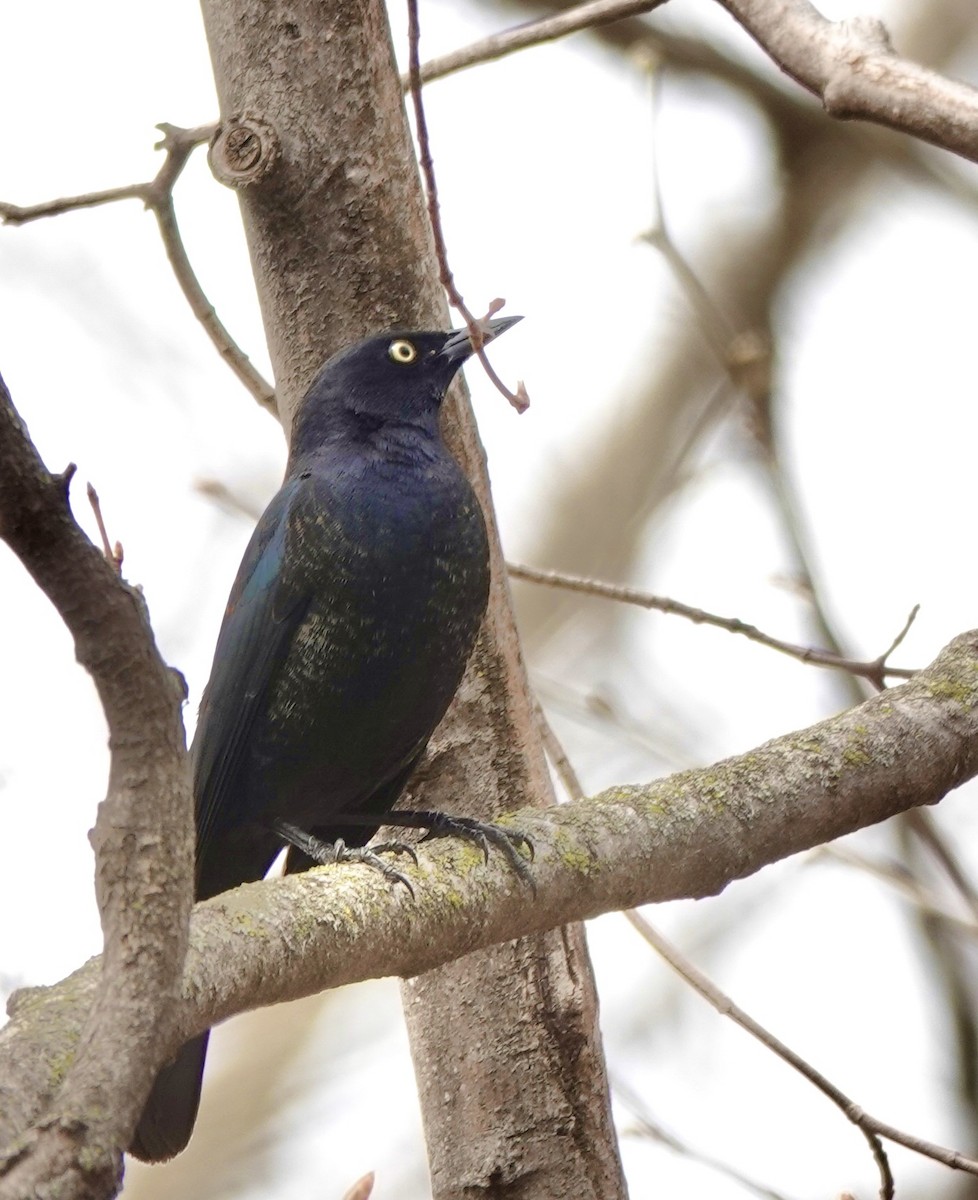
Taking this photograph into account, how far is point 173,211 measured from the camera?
12.5ft

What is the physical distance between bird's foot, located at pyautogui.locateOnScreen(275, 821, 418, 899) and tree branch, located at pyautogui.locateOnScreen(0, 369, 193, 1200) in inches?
37.2

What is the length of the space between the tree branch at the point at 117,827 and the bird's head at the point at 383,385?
7.05 feet

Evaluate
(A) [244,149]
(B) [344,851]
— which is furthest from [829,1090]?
(A) [244,149]

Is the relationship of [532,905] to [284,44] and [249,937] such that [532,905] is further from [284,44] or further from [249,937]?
[284,44]

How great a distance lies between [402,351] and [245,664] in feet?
2.89

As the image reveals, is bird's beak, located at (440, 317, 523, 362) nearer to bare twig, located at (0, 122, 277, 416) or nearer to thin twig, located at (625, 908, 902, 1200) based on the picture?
bare twig, located at (0, 122, 277, 416)

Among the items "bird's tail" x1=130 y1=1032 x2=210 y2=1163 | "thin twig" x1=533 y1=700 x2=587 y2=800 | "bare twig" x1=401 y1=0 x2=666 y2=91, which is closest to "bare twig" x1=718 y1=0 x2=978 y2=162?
"bare twig" x1=401 y1=0 x2=666 y2=91

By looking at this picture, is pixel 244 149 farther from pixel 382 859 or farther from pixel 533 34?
pixel 382 859

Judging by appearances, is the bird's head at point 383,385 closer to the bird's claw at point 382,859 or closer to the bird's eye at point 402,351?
the bird's eye at point 402,351

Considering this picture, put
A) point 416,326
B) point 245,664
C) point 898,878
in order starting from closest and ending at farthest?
point 245,664
point 416,326
point 898,878

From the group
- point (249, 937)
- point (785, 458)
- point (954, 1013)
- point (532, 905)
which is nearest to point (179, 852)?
point (249, 937)

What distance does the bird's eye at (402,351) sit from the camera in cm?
383

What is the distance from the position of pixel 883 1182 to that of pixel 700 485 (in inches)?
159

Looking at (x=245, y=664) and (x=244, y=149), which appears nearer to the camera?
(x=244, y=149)
